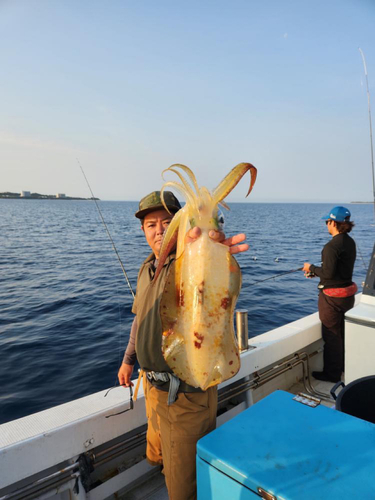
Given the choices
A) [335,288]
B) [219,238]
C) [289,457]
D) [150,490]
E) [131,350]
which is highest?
[219,238]

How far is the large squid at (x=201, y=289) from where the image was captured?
4.99 ft

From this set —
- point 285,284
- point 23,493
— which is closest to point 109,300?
point 285,284

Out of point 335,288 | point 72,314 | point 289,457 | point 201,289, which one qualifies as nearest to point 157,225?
point 201,289

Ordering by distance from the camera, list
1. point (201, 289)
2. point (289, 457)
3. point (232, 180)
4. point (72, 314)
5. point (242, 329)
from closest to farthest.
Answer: point (232, 180), point (201, 289), point (289, 457), point (242, 329), point (72, 314)

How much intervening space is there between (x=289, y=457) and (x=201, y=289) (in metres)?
1.16

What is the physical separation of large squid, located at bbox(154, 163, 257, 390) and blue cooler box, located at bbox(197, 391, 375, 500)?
1.84 ft

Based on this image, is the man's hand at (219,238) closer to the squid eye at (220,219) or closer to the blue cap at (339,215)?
the squid eye at (220,219)

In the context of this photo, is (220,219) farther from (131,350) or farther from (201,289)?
(131,350)

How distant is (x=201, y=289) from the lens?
157cm

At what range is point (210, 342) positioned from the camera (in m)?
1.67

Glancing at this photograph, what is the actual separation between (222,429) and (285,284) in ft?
49.8

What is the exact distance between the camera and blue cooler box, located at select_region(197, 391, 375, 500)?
5.56ft

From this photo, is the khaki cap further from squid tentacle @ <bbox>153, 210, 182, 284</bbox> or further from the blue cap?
the blue cap

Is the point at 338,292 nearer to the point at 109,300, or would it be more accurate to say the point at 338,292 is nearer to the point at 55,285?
the point at 109,300
